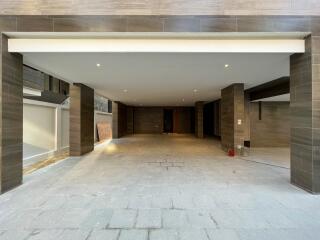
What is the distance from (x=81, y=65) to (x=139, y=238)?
13.8 ft

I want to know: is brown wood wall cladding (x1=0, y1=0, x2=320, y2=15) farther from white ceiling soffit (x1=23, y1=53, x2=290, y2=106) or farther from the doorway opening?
the doorway opening

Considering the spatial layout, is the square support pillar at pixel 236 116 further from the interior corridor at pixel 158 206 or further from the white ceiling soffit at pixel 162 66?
the interior corridor at pixel 158 206

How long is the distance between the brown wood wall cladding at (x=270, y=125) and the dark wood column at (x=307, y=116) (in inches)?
241

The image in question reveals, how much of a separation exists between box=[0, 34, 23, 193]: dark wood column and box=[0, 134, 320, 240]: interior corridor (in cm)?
33

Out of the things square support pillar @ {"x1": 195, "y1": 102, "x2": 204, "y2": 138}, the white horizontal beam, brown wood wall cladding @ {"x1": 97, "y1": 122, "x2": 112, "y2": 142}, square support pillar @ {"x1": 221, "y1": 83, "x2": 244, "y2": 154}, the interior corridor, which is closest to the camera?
the interior corridor

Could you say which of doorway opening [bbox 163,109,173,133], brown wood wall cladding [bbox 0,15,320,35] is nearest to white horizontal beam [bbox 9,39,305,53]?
brown wood wall cladding [bbox 0,15,320,35]

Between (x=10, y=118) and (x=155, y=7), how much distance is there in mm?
3376

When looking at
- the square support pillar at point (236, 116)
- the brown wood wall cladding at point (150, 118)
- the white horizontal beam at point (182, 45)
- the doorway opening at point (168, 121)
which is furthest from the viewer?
the doorway opening at point (168, 121)

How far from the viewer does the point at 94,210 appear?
2.91 m

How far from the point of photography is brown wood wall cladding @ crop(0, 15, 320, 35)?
11.8 ft

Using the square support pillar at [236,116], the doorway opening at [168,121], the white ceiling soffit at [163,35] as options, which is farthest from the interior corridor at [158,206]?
the doorway opening at [168,121]

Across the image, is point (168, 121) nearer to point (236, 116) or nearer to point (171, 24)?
point (236, 116)

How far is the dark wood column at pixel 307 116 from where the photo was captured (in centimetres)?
354

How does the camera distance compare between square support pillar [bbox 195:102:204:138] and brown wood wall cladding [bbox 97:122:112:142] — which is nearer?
brown wood wall cladding [bbox 97:122:112:142]
